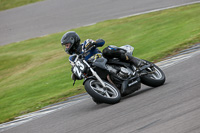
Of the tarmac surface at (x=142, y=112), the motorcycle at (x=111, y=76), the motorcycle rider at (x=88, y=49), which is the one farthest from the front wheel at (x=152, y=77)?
the motorcycle rider at (x=88, y=49)

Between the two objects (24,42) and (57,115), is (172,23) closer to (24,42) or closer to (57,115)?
(24,42)

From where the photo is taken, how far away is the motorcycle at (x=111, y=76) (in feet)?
23.3

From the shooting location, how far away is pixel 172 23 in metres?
14.8

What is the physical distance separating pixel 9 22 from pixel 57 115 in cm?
1449

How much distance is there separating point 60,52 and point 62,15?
5.21 metres

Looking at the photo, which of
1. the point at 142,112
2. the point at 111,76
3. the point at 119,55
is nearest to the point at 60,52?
the point at 119,55

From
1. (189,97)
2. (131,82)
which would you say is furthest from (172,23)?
(189,97)

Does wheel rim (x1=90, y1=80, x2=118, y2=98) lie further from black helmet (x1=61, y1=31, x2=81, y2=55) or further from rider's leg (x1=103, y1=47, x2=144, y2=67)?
black helmet (x1=61, y1=31, x2=81, y2=55)

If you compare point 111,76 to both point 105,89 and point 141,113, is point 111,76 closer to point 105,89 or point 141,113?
point 105,89

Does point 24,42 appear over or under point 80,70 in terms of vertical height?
under

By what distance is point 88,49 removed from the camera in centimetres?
758

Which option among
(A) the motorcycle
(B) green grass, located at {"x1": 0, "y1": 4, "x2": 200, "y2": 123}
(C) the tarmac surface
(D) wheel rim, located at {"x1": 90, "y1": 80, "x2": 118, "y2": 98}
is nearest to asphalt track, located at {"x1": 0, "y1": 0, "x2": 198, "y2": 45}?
(B) green grass, located at {"x1": 0, "y1": 4, "x2": 200, "y2": 123}

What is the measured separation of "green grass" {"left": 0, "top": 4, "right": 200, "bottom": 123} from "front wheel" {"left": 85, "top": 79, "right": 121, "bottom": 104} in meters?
2.61

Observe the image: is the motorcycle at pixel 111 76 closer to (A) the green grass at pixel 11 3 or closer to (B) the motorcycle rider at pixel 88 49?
(B) the motorcycle rider at pixel 88 49
